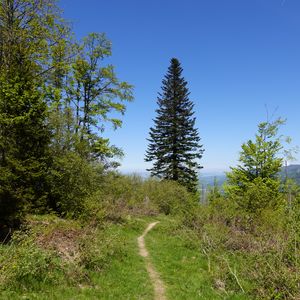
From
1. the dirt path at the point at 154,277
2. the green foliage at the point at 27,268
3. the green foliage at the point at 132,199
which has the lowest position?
the dirt path at the point at 154,277

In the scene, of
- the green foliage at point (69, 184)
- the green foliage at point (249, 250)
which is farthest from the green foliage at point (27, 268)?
the green foliage at point (69, 184)

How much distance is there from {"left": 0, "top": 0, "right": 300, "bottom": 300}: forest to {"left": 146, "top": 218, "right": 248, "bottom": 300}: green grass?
0.05 metres

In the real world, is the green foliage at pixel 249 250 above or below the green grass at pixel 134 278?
above

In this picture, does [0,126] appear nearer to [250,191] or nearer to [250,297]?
[250,297]

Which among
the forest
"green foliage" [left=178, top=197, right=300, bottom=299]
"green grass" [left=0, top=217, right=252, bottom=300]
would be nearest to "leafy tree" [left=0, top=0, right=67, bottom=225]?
the forest

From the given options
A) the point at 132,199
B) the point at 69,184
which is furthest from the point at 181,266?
the point at 132,199

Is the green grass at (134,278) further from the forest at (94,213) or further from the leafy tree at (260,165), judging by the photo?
the leafy tree at (260,165)

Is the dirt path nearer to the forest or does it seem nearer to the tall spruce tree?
the forest

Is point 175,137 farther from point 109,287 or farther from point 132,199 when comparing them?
point 109,287

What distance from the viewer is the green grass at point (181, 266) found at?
9.15 meters

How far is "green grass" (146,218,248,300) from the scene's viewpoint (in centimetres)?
915

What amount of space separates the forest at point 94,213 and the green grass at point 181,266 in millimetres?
49

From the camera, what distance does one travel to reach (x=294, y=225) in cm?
1120

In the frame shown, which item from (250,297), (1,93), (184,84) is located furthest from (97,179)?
(184,84)
